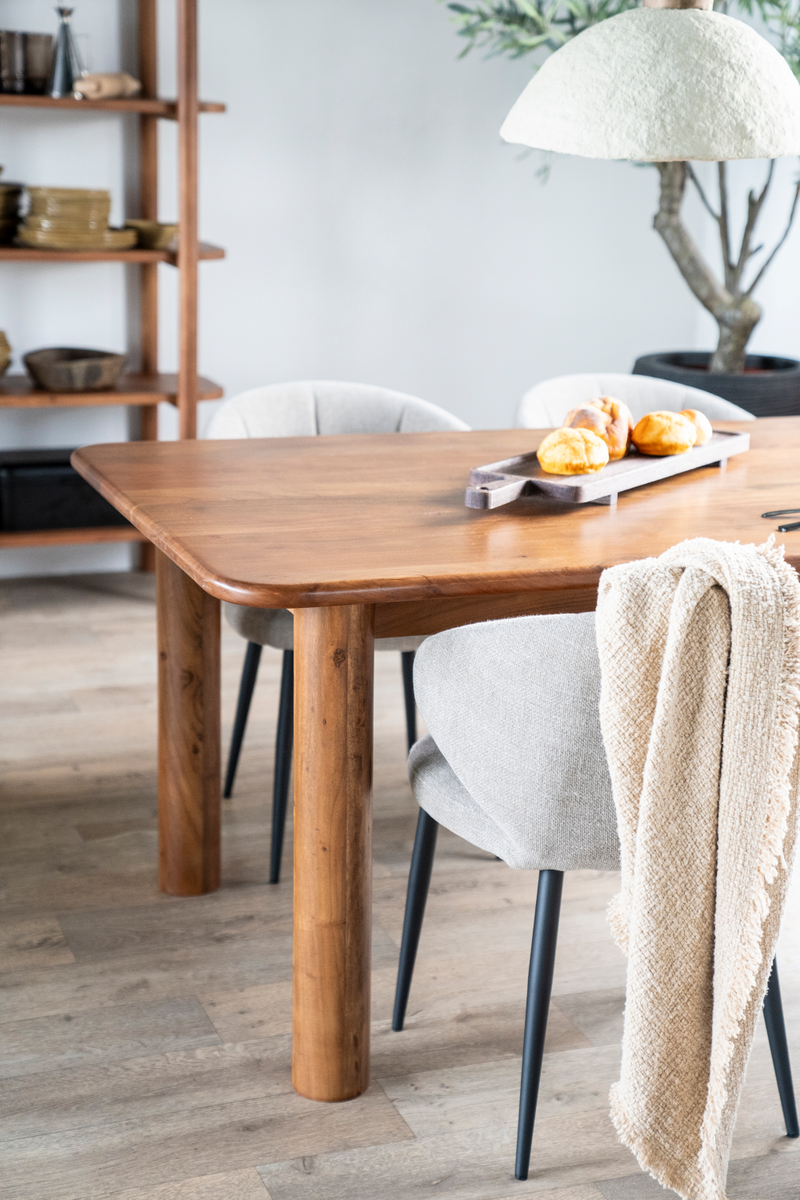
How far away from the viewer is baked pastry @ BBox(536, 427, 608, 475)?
6.66 feet

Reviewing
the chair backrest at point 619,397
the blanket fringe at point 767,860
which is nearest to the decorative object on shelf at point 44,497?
the chair backrest at point 619,397

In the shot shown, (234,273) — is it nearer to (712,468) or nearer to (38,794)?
(38,794)

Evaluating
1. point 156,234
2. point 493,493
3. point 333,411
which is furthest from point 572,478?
point 156,234

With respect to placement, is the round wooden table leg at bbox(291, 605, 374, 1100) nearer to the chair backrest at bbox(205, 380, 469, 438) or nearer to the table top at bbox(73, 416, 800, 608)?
the table top at bbox(73, 416, 800, 608)

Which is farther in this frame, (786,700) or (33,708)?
(33,708)

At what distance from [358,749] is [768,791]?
554 millimetres

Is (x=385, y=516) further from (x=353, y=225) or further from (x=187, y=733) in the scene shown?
(x=353, y=225)

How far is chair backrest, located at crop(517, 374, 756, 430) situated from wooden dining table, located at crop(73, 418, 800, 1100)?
2.12 feet

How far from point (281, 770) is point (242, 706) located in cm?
31

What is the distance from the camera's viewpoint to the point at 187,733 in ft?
7.38

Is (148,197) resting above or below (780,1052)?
above

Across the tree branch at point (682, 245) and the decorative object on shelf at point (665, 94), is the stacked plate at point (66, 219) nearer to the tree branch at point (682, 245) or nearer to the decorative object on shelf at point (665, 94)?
the tree branch at point (682, 245)

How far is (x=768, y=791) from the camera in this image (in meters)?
1.37

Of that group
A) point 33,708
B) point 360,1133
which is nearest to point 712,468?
point 360,1133
